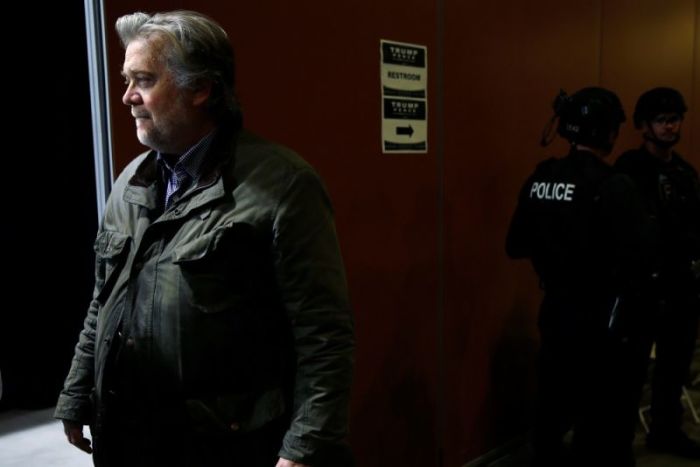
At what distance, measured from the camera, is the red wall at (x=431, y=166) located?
2287mm

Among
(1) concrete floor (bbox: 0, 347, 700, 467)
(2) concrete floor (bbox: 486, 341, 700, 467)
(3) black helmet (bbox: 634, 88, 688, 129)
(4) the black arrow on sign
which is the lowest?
(2) concrete floor (bbox: 486, 341, 700, 467)

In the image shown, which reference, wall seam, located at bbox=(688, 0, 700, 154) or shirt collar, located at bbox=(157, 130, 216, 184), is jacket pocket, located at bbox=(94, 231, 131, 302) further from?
wall seam, located at bbox=(688, 0, 700, 154)

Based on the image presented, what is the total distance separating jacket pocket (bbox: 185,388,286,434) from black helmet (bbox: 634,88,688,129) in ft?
7.88

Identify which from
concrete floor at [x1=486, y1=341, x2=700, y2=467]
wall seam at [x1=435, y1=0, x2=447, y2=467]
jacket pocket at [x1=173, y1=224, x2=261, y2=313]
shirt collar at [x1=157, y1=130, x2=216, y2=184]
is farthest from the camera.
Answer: concrete floor at [x1=486, y1=341, x2=700, y2=467]

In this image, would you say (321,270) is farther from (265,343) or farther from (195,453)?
(195,453)

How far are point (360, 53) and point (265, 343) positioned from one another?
4.42 ft

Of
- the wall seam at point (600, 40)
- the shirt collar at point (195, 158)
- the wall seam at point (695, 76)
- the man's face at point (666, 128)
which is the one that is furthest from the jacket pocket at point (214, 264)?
the wall seam at point (695, 76)

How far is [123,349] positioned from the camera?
1458 mm

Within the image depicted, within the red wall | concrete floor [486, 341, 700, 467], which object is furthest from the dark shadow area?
concrete floor [486, 341, 700, 467]

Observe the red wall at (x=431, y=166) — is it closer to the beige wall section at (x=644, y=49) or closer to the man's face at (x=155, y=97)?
the beige wall section at (x=644, y=49)

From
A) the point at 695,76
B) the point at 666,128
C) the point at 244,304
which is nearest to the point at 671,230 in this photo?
the point at 666,128

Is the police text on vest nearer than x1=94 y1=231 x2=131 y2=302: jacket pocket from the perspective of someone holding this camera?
No

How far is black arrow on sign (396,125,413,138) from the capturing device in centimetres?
266

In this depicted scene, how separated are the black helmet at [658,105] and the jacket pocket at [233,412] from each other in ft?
7.88
